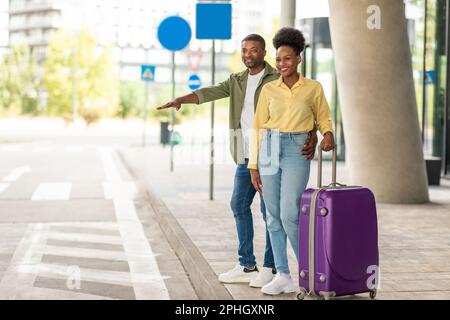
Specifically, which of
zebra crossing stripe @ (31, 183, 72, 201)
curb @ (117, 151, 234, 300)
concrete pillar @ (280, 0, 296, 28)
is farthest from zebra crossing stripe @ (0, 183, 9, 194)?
concrete pillar @ (280, 0, 296, 28)

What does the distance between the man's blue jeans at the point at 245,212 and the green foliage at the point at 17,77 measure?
74.8 metres

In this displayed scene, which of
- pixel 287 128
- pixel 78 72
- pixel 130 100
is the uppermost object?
pixel 78 72

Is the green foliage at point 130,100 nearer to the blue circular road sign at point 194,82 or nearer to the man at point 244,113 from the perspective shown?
the blue circular road sign at point 194,82

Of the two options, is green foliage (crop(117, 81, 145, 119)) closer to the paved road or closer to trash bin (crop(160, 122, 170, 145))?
trash bin (crop(160, 122, 170, 145))

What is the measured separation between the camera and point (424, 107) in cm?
2041

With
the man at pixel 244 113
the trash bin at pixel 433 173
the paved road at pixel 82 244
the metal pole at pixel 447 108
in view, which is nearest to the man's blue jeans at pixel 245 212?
the man at pixel 244 113

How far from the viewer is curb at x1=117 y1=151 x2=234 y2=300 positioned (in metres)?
6.34

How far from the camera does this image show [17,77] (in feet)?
281

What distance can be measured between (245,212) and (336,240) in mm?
1223

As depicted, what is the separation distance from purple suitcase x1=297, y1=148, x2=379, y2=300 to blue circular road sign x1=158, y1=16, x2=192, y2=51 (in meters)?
11.4

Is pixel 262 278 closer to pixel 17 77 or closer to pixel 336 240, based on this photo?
pixel 336 240

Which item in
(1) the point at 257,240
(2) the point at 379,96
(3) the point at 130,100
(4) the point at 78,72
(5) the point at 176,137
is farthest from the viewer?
(3) the point at 130,100

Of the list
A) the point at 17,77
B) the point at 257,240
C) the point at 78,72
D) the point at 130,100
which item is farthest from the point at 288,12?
the point at 17,77

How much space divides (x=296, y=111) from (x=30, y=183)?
1221 centimetres
